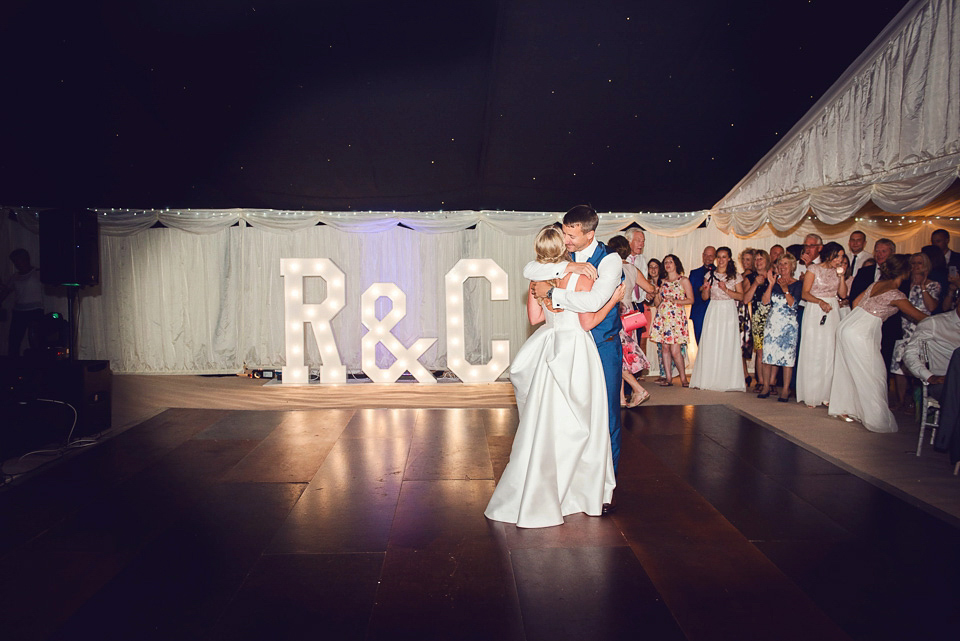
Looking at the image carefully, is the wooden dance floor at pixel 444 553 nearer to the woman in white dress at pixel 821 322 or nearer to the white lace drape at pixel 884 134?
the woman in white dress at pixel 821 322

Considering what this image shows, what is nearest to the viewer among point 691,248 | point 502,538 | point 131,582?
point 131,582

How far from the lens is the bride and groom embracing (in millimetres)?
3250

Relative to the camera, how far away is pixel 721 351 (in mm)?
7836

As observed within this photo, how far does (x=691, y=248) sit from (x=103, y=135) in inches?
334


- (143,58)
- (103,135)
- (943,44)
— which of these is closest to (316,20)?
(143,58)

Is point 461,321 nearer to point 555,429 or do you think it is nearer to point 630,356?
point 630,356

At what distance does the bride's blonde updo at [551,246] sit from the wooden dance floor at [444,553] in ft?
5.07

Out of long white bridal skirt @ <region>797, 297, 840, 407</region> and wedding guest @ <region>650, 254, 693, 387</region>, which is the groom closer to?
long white bridal skirt @ <region>797, 297, 840, 407</region>

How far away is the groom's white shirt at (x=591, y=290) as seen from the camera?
126 inches

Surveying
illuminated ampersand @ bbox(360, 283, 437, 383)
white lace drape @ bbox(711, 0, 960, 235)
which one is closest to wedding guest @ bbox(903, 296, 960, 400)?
white lace drape @ bbox(711, 0, 960, 235)

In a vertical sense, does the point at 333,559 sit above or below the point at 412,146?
below

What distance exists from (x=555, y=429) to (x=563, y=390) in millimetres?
229

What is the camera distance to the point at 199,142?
738 centimetres

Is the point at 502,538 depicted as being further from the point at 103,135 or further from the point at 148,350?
Answer: the point at 148,350
